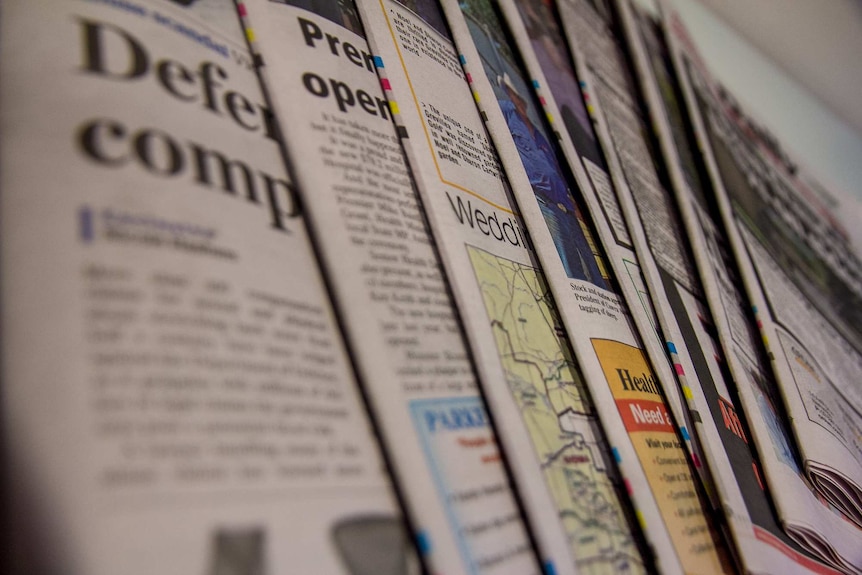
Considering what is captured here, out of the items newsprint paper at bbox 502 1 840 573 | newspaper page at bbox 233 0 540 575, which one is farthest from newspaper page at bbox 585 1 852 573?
newspaper page at bbox 233 0 540 575

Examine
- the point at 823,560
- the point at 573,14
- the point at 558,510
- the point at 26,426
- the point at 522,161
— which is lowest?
the point at 823,560

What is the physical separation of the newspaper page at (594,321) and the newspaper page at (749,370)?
0.07 meters

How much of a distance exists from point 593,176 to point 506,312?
218mm

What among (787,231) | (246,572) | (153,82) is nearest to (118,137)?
(153,82)

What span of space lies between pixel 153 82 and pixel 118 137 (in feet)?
0.14

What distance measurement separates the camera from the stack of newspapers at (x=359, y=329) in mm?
212

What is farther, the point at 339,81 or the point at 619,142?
the point at 619,142

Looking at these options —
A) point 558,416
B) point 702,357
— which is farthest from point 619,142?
point 558,416

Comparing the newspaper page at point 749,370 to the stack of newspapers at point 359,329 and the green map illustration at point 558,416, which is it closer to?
the stack of newspapers at point 359,329

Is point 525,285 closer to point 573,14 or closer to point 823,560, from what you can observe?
point 823,560

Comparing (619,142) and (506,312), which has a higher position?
(619,142)

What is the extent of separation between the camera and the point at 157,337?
8.8 inches

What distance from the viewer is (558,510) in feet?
0.97

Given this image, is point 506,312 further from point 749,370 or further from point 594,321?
point 749,370
